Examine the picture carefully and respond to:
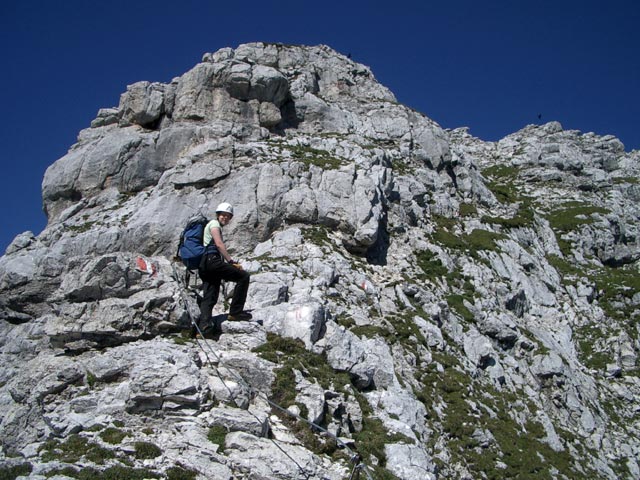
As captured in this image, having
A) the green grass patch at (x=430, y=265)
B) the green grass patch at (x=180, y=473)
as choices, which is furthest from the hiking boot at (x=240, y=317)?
the green grass patch at (x=430, y=265)

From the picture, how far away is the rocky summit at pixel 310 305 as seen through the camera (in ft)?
37.7

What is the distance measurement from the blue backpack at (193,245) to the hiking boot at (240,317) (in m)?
2.14

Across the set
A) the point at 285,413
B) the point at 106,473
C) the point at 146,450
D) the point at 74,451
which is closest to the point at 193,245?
the point at 285,413

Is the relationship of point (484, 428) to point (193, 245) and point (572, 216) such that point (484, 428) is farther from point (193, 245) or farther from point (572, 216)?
point (572, 216)

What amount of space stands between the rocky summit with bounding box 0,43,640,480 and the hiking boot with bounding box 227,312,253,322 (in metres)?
0.30

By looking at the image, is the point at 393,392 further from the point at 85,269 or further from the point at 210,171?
the point at 210,171

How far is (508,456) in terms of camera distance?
19.1 metres

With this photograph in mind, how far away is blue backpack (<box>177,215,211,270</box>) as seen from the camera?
14.5 metres

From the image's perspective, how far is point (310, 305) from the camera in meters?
17.5

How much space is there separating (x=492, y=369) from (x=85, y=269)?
19119mm

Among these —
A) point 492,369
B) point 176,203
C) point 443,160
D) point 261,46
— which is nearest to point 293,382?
point 492,369

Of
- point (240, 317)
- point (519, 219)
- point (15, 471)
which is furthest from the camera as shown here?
point (519, 219)

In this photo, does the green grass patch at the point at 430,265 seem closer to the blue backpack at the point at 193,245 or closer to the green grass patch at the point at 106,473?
the blue backpack at the point at 193,245

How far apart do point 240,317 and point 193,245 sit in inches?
115
